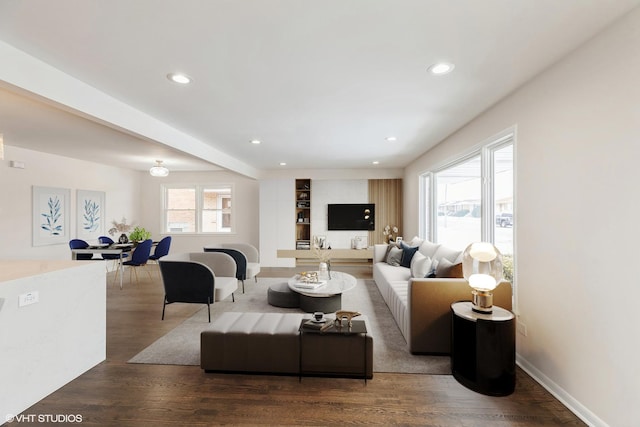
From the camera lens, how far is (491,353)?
7.27ft

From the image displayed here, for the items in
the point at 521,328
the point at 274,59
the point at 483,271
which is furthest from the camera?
the point at 521,328

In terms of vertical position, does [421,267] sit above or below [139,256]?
above

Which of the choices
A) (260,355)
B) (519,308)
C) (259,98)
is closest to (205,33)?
(259,98)

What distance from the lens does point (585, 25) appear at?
1720mm

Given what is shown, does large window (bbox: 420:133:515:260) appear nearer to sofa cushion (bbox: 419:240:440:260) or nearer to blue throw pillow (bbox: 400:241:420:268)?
sofa cushion (bbox: 419:240:440:260)

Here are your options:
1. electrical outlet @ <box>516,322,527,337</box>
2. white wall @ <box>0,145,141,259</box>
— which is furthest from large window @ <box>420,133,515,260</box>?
white wall @ <box>0,145,141,259</box>

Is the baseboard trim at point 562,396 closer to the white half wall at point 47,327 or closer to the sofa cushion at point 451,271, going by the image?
the sofa cushion at point 451,271

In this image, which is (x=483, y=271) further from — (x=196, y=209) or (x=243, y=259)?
(x=196, y=209)

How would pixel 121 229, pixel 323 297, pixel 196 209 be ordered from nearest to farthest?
pixel 323 297 < pixel 121 229 < pixel 196 209

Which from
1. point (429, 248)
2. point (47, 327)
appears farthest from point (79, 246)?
point (429, 248)

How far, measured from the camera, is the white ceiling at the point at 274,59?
62.2 inches

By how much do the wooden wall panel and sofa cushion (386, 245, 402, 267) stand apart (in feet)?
6.93

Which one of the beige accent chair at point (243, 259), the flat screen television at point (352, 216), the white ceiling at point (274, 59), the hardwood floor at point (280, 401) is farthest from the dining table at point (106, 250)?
the flat screen television at point (352, 216)

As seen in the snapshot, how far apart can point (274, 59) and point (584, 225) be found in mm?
2377
